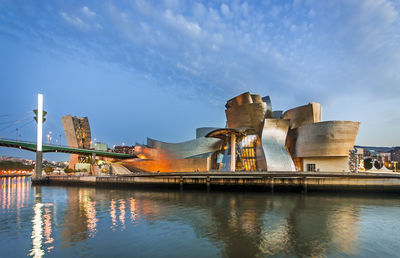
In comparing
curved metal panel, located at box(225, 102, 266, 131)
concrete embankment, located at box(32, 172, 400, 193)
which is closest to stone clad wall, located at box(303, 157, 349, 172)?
concrete embankment, located at box(32, 172, 400, 193)

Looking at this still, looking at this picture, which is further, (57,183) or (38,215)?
(57,183)

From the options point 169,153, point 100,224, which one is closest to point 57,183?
point 169,153

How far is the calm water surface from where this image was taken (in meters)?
9.98

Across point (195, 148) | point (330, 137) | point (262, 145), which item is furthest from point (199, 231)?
point (330, 137)

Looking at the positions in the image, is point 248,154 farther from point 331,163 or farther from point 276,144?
point 331,163

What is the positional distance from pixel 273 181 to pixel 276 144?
932 cm

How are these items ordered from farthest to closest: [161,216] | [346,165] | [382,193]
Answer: [346,165] → [382,193] → [161,216]

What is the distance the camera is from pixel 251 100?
4153 cm

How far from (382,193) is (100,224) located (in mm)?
30915

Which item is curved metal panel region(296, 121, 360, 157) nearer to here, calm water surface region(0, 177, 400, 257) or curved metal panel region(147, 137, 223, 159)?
curved metal panel region(147, 137, 223, 159)


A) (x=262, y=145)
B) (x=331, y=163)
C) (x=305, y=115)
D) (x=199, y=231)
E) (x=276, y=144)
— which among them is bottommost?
(x=199, y=231)

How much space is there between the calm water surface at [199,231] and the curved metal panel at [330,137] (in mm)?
19588

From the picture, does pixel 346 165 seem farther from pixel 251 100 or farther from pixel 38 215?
pixel 38 215

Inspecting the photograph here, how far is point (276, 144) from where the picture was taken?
127 ft
